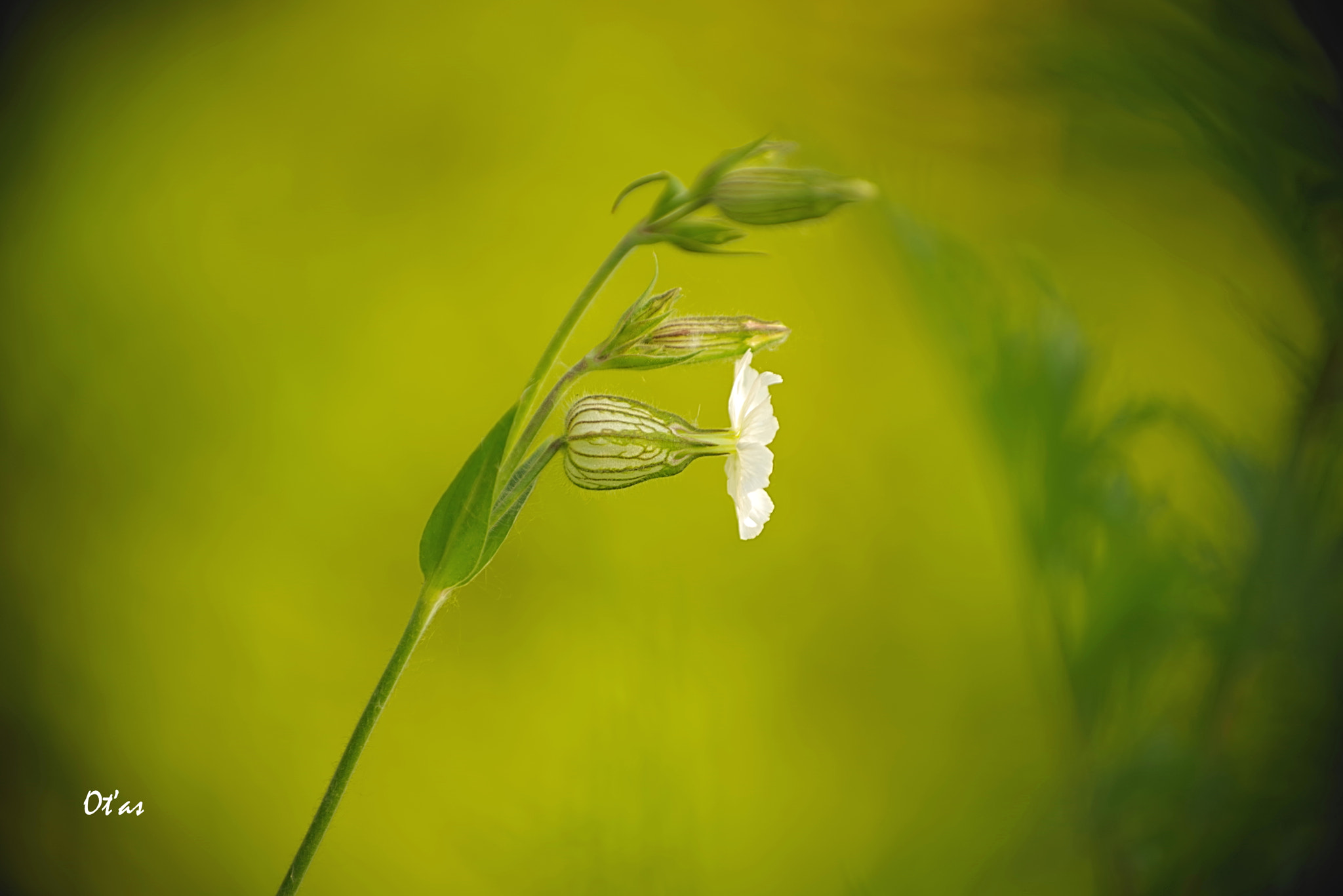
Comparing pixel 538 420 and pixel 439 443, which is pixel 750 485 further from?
pixel 439 443

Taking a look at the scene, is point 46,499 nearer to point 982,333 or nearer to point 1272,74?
point 982,333

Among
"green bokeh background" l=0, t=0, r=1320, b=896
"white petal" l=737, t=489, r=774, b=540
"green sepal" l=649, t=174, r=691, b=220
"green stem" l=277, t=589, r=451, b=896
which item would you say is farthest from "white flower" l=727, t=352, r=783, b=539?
"green bokeh background" l=0, t=0, r=1320, b=896

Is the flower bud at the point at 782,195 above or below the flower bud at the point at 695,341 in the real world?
above

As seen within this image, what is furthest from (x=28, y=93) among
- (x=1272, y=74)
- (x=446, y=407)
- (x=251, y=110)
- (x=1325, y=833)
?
(x=1325, y=833)

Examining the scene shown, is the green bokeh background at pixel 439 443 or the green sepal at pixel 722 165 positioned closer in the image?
the green sepal at pixel 722 165

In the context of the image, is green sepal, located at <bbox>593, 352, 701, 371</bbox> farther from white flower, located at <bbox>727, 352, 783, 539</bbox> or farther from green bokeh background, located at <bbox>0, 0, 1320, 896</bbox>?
green bokeh background, located at <bbox>0, 0, 1320, 896</bbox>

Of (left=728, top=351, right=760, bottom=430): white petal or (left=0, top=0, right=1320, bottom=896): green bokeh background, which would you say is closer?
(left=728, top=351, right=760, bottom=430): white petal

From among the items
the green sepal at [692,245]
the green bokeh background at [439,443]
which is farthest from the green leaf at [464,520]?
the green bokeh background at [439,443]

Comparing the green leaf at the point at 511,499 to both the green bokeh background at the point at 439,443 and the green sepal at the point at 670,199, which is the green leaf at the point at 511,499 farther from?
the green bokeh background at the point at 439,443
